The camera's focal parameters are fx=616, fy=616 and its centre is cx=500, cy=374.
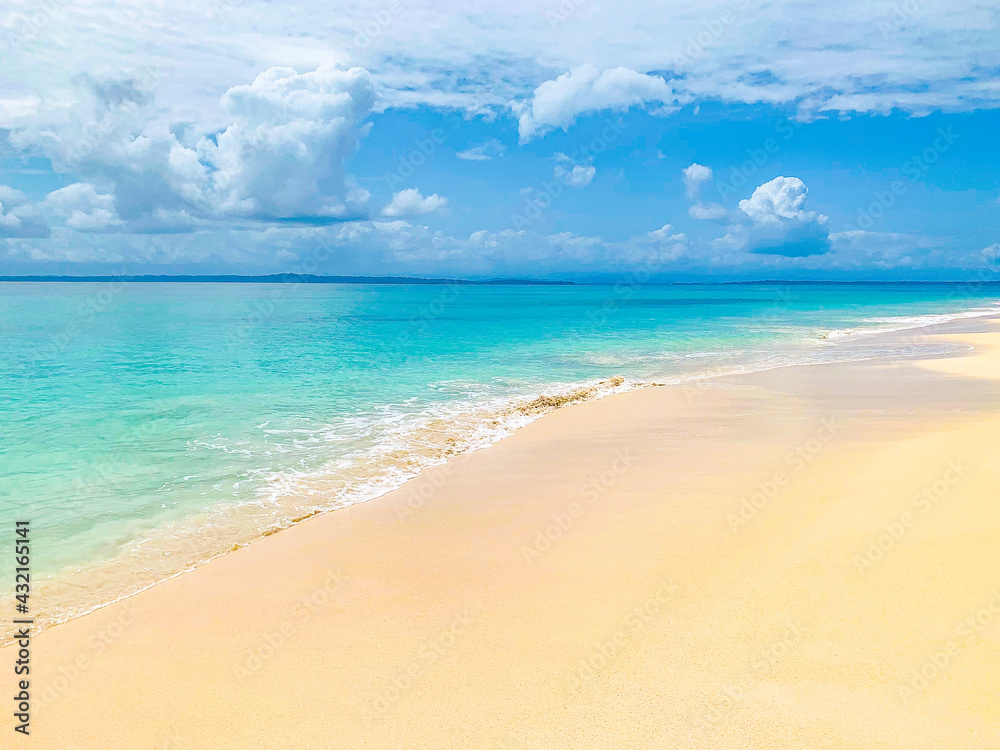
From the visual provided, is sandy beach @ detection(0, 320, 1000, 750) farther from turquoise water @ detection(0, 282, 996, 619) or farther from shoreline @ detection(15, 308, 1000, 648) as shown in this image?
turquoise water @ detection(0, 282, 996, 619)

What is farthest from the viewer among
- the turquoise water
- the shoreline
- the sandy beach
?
the turquoise water

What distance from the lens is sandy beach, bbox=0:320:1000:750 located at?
4277mm

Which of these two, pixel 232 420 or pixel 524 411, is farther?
pixel 524 411

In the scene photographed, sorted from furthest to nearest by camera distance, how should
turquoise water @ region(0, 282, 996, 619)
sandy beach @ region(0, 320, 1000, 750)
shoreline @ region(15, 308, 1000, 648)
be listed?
turquoise water @ region(0, 282, 996, 619) → shoreline @ region(15, 308, 1000, 648) → sandy beach @ region(0, 320, 1000, 750)

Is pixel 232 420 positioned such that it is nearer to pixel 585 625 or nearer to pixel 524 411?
pixel 524 411

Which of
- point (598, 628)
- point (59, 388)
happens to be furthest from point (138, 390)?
point (598, 628)

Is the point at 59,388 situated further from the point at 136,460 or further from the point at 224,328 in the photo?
the point at 224,328

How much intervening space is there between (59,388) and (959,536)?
22.8m

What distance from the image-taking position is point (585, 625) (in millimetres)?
5441

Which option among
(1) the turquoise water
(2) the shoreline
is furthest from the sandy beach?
(1) the turquoise water

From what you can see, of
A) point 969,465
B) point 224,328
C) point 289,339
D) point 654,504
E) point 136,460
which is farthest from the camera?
point 224,328

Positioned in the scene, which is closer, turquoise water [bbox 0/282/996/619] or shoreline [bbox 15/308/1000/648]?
shoreline [bbox 15/308/1000/648]

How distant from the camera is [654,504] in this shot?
27.5 feet

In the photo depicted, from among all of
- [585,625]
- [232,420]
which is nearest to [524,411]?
[232,420]
